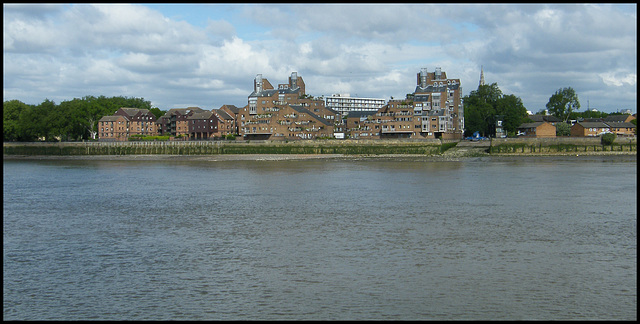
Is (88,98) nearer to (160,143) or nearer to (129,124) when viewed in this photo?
(129,124)

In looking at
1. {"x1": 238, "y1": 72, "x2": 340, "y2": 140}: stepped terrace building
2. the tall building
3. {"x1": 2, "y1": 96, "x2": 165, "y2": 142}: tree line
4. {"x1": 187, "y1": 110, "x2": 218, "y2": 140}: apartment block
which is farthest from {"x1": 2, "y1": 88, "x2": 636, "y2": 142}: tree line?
{"x1": 238, "y1": 72, "x2": 340, "y2": 140}: stepped terrace building

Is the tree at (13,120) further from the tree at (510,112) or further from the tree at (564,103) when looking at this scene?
the tree at (564,103)

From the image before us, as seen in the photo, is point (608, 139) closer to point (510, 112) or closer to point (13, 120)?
point (510, 112)

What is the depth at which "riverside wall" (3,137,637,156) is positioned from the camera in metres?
78.6

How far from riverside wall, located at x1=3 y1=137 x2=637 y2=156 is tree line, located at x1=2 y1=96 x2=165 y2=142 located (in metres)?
5.79

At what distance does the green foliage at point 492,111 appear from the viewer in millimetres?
103750

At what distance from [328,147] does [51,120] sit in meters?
54.8

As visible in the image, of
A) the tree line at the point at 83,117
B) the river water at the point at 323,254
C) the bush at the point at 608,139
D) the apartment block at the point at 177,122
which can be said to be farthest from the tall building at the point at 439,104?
the river water at the point at 323,254

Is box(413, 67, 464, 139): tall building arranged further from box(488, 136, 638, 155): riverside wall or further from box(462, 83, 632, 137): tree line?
box(488, 136, 638, 155): riverside wall

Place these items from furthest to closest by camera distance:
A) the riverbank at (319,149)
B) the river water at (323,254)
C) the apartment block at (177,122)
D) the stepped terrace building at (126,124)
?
1. the apartment block at (177,122)
2. the stepped terrace building at (126,124)
3. the riverbank at (319,149)
4. the river water at (323,254)

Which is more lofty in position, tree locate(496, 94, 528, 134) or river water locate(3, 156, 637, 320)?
tree locate(496, 94, 528, 134)

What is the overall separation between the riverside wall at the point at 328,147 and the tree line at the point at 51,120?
5.79 m

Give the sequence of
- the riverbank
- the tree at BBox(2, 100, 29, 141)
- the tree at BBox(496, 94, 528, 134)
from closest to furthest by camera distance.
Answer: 1. the riverbank
2. the tree at BBox(496, 94, 528, 134)
3. the tree at BBox(2, 100, 29, 141)

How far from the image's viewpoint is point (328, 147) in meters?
85.6
